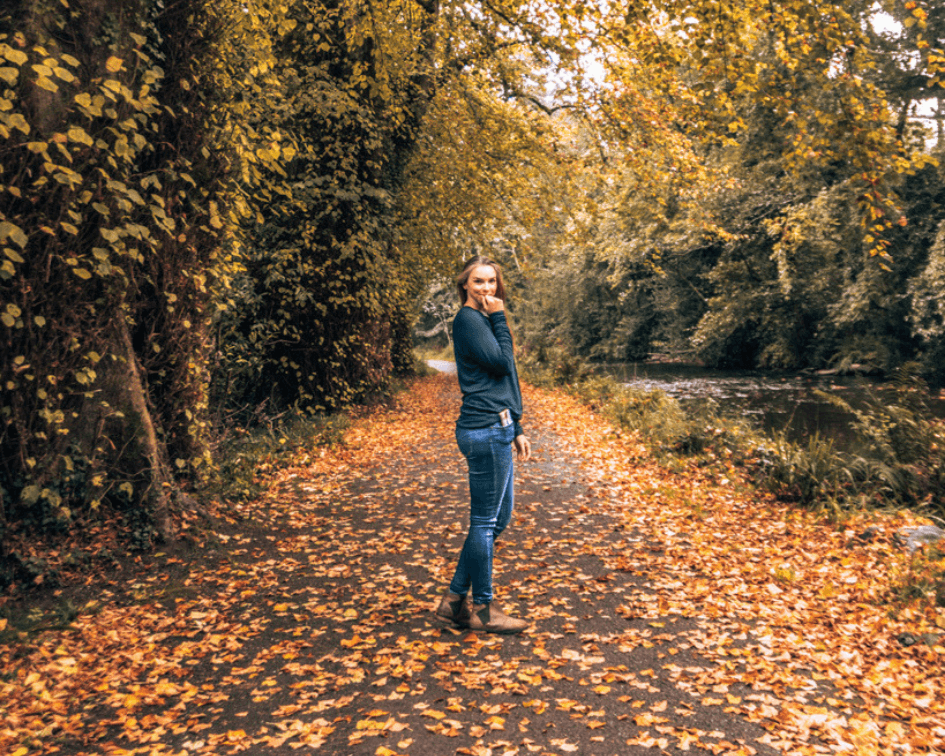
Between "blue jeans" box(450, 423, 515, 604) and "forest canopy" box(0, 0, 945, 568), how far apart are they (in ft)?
9.17

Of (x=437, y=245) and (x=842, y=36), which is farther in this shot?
(x=437, y=245)

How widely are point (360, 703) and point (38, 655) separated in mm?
2010

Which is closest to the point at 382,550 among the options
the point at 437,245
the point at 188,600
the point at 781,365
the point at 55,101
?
the point at 188,600

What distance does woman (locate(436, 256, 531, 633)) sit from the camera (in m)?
4.14

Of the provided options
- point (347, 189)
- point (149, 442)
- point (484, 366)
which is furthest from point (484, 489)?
point (347, 189)

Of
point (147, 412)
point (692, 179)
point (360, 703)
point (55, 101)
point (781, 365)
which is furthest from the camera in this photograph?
point (781, 365)

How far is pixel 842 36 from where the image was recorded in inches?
245

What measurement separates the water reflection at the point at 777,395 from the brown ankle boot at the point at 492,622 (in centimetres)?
654

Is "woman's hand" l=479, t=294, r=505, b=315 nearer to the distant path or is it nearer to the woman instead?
the woman

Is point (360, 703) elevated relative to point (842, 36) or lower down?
lower down

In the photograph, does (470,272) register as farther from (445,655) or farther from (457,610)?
(445,655)

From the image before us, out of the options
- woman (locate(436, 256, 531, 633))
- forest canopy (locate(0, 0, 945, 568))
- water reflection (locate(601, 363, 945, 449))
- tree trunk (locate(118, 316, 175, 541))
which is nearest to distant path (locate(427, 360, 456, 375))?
water reflection (locate(601, 363, 945, 449))

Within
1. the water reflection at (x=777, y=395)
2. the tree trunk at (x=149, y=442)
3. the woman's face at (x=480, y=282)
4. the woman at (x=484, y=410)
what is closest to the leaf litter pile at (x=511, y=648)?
the tree trunk at (x=149, y=442)

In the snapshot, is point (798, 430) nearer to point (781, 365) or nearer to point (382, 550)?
point (382, 550)
